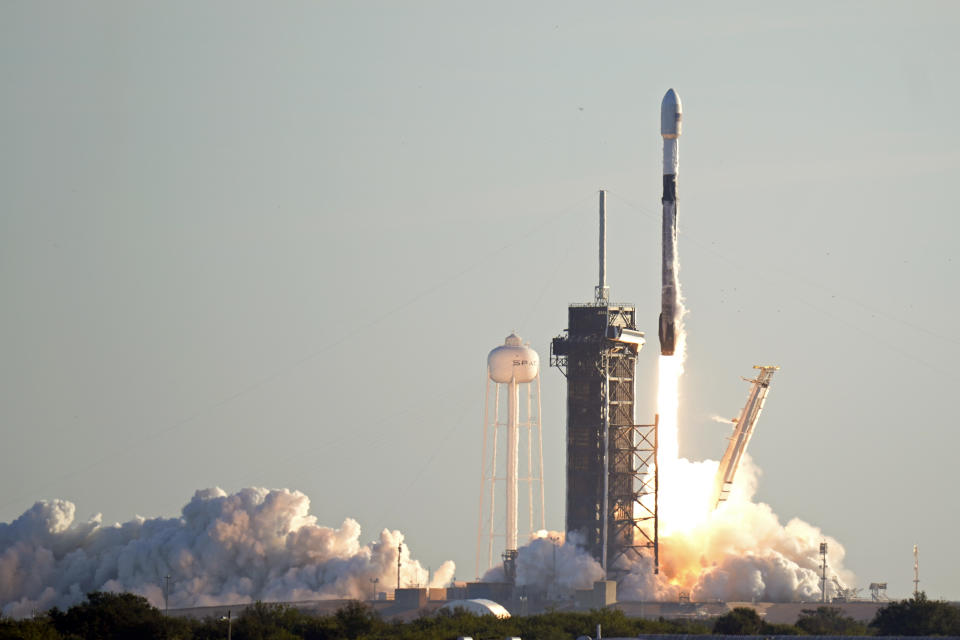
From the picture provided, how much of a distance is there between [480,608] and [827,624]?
25.8m

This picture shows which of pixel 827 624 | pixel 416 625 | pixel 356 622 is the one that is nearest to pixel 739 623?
pixel 827 624

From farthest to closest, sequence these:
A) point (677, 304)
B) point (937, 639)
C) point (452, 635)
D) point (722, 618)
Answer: point (677, 304), point (722, 618), point (452, 635), point (937, 639)

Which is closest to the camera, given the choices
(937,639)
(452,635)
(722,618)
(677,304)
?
(937,639)

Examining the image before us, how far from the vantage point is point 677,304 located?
627 ft

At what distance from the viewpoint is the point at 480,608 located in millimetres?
187125

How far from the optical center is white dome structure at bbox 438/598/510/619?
185 metres

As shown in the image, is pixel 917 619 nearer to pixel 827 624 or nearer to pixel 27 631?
pixel 827 624

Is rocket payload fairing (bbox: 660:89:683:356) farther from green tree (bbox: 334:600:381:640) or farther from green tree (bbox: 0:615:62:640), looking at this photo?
green tree (bbox: 0:615:62:640)

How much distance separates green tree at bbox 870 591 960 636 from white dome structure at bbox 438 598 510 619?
27537mm

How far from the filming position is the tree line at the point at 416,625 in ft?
552

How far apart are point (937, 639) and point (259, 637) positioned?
50.3 m

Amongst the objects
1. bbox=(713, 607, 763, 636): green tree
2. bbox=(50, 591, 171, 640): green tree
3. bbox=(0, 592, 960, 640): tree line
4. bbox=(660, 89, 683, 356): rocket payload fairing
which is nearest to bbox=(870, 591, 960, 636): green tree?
bbox=(0, 592, 960, 640): tree line

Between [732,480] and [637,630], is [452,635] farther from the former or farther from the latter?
[732,480]

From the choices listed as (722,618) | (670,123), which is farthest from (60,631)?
(670,123)
